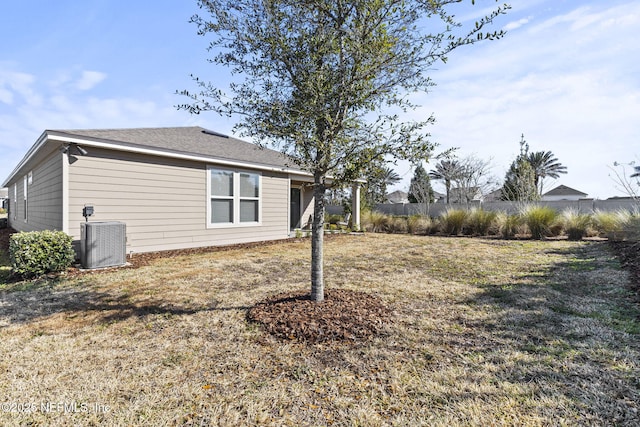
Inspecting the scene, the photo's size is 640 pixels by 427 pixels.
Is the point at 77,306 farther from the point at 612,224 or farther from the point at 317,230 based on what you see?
the point at 612,224

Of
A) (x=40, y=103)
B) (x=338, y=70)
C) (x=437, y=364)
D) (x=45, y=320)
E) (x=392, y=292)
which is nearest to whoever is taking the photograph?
(x=437, y=364)

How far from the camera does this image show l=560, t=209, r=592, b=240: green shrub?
10898mm

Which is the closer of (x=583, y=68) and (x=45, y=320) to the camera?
(x=45, y=320)

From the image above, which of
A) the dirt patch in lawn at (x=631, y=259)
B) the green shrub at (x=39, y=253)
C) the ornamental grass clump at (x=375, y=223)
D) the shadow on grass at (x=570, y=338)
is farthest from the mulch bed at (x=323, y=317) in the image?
the ornamental grass clump at (x=375, y=223)

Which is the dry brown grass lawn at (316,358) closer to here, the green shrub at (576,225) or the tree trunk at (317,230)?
the tree trunk at (317,230)

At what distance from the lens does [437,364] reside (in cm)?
244

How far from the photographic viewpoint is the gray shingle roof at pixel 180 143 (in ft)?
21.4

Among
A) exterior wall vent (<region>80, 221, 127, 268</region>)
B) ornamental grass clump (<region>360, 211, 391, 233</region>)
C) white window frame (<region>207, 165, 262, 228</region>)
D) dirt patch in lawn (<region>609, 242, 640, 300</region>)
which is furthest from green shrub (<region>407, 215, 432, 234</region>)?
exterior wall vent (<region>80, 221, 127, 268</region>)

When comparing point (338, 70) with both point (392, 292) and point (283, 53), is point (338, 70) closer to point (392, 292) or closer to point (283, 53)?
point (283, 53)

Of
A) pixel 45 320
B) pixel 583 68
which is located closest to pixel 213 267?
pixel 45 320

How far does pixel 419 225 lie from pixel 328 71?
11815 millimetres

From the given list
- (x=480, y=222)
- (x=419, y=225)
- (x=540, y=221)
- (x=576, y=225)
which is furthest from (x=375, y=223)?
(x=576, y=225)

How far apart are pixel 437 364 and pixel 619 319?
249cm

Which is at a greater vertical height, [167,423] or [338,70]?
[338,70]
